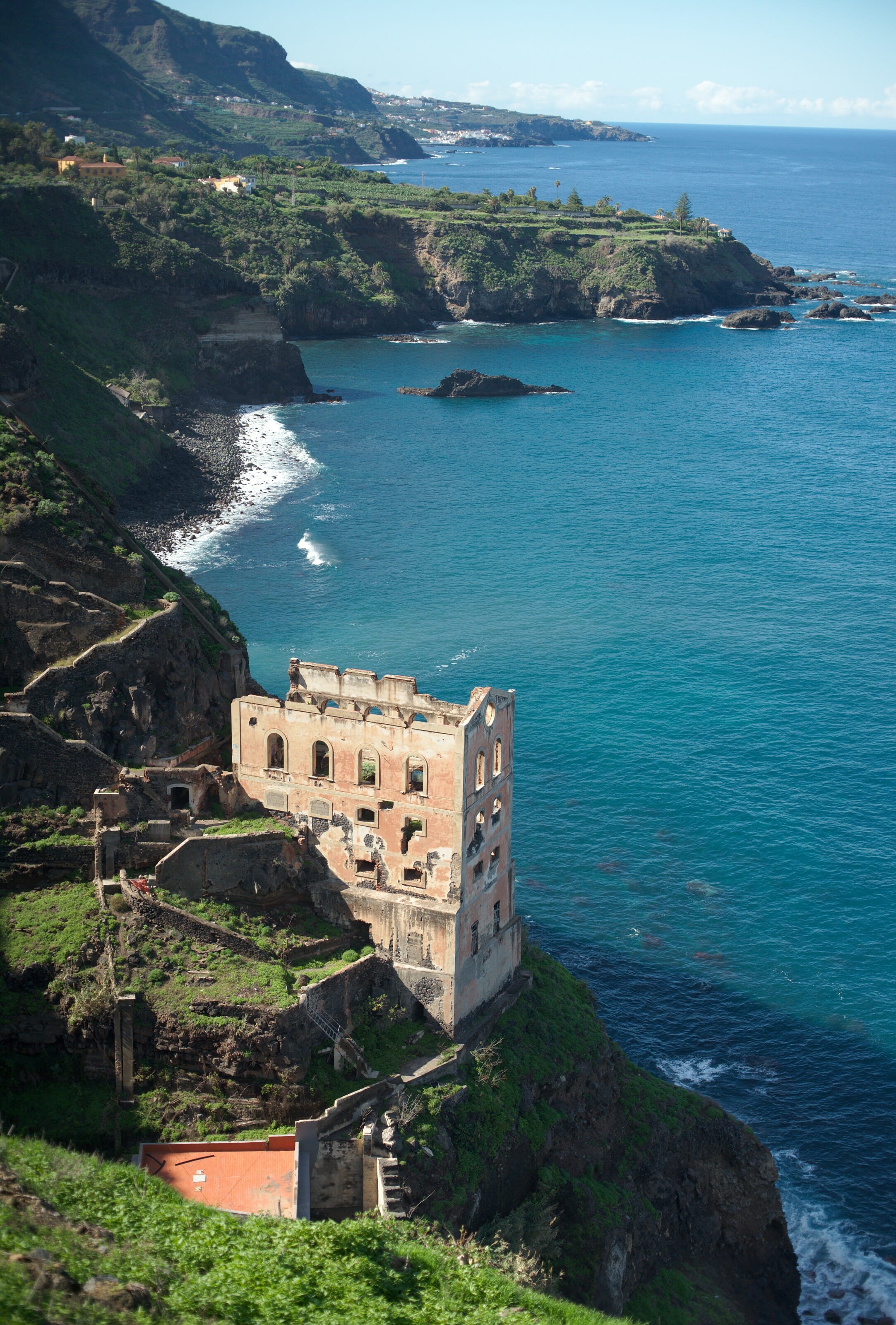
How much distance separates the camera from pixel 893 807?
263 ft

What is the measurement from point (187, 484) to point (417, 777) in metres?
80.5

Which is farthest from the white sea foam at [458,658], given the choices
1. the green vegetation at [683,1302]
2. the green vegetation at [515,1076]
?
the green vegetation at [683,1302]

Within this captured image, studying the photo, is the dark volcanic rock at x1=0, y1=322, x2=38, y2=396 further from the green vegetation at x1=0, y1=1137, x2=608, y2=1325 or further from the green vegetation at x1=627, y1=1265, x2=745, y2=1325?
the green vegetation at x1=627, y1=1265, x2=745, y2=1325

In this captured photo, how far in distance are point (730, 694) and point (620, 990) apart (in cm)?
3102

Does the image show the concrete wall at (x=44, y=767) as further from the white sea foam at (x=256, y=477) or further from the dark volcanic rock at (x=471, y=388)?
the dark volcanic rock at (x=471, y=388)

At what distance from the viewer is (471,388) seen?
578 feet

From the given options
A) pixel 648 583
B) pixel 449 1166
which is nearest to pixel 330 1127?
pixel 449 1166

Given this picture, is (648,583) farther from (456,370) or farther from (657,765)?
(456,370)

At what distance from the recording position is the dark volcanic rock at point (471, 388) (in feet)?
577

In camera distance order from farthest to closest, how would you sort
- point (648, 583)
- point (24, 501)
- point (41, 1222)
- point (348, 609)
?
1. point (648, 583)
2. point (348, 609)
3. point (24, 501)
4. point (41, 1222)

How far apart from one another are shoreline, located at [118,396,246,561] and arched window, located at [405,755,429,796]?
201 feet

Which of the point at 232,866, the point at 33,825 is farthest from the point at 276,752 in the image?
the point at 33,825

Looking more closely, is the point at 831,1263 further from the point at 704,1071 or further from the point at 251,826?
the point at 251,826

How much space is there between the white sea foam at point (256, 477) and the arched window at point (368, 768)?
2394 inches
